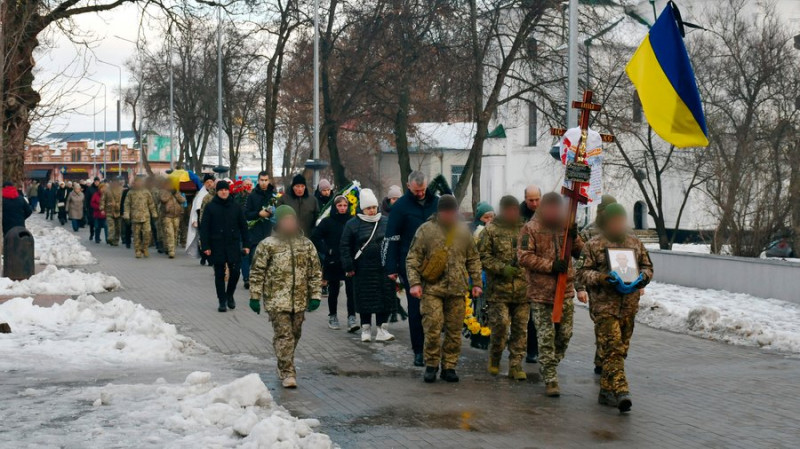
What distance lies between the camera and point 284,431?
6676 millimetres

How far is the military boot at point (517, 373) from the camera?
32.4 ft

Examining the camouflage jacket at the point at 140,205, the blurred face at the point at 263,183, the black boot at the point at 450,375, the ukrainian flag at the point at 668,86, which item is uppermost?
the ukrainian flag at the point at 668,86

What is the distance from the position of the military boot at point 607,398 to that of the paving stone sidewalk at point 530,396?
8 centimetres

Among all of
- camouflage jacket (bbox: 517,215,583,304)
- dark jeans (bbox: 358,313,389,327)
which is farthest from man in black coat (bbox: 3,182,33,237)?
camouflage jacket (bbox: 517,215,583,304)

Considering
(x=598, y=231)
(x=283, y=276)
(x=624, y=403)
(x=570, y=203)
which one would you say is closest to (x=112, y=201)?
(x=283, y=276)

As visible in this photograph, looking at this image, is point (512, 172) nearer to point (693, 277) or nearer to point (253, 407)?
point (693, 277)

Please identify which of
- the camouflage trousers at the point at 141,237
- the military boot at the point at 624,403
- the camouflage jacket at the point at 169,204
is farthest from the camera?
the camouflage trousers at the point at 141,237

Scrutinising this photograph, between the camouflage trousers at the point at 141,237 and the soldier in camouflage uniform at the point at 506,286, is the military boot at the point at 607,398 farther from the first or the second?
the camouflage trousers at the point at 141,237

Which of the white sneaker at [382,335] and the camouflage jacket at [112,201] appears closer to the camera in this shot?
the white sneaker at [382,335]

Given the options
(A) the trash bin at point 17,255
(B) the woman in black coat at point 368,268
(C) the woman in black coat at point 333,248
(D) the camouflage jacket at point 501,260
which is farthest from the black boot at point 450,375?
(A) the trash bin at point 17,255

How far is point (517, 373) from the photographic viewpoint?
9.91m

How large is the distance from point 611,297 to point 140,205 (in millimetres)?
17832

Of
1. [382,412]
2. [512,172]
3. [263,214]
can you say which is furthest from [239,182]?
[512,172]

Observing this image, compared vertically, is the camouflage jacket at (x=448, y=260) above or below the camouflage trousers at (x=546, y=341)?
above
